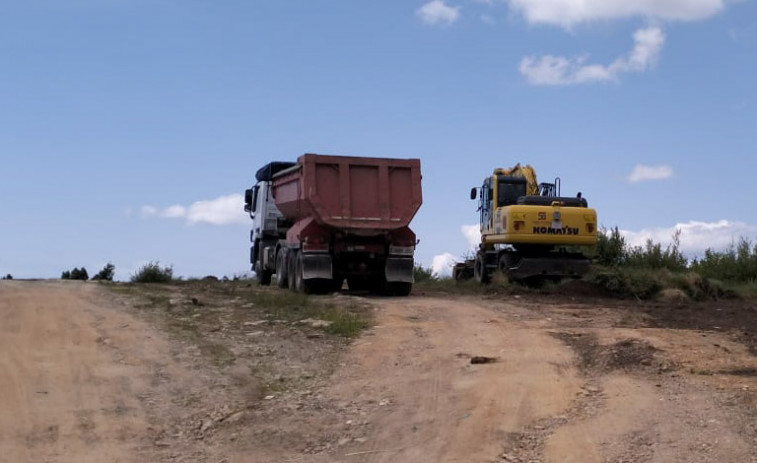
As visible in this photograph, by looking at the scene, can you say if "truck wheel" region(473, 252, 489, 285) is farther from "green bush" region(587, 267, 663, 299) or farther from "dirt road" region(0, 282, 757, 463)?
"dirt road" region(0, 282, 757, 463)

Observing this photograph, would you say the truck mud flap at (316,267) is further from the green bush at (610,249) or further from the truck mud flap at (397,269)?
the green bush at (610,249)

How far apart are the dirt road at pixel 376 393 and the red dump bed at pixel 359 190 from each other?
5477 millimetres

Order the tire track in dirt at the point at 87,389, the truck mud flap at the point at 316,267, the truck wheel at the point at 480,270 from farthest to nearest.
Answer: the truck wheel at the point at 480,270
the truck mud flap at the point at 316,267
the tire track in dirt at the point at 87,389

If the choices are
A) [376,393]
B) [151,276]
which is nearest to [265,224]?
[151,276]

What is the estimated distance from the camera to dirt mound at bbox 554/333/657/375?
34.4ft

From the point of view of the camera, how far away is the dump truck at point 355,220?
20.2 metres

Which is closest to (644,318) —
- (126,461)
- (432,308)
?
(432,308)

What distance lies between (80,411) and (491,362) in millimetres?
4736

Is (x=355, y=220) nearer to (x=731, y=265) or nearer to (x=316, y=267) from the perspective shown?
(x=316, y=267)

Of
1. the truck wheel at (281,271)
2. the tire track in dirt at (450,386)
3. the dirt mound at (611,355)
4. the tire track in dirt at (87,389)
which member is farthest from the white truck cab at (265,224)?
the dirt mound at (611,355)

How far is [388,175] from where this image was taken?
2061 cm

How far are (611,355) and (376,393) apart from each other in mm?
3182

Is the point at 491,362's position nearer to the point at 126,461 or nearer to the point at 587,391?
the point at 587,391

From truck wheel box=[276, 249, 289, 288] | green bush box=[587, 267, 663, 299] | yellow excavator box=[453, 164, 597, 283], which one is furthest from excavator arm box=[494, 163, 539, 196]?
truck wheel box=[276, 249, 289, 288]
